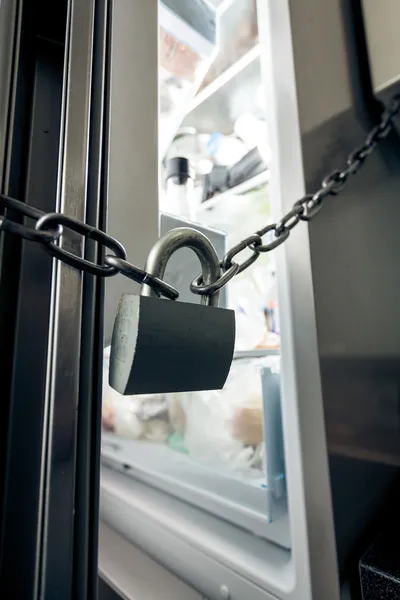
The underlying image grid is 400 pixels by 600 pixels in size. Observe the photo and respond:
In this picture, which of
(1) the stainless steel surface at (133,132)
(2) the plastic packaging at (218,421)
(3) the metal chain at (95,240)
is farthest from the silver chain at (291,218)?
(2) the plastic packaging at (218,421)

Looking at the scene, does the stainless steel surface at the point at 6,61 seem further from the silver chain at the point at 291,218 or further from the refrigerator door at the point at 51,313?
the silver chain at the point at 291,218

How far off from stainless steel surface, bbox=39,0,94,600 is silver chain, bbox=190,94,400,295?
0.30ft

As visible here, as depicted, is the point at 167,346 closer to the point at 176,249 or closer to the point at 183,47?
the point at 176,249

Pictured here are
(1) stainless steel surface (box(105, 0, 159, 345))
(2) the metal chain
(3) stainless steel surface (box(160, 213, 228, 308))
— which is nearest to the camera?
(2) the metal chain

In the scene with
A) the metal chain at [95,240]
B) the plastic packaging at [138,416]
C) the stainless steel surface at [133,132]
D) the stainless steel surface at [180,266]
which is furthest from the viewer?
the plastic packaging at [138,416]

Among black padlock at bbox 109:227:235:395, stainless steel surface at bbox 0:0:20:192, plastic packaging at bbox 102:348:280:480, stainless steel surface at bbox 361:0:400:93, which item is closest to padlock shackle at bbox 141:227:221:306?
black padlock at bbox 109:227:235:395

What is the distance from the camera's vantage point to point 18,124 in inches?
9.4

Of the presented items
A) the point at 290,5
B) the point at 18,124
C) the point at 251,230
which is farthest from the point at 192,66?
the point at 18,124

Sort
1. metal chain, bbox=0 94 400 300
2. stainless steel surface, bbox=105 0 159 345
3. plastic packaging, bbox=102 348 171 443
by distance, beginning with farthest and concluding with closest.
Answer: plastic packaging, bbox=102 348 171 443, stainless steel surface, bbox=105 0 159 345, metal chain, bbox=0 94 400 300

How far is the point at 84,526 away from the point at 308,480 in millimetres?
281

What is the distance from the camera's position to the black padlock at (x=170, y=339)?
0.64 feet

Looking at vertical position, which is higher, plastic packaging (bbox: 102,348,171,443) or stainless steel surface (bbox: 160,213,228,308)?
stainless steel surface (bbox: 160,213,228,308)

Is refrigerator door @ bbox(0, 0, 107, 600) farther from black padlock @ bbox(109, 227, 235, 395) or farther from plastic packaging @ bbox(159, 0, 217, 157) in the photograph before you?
plastic packaging @ bbox(159, 0, 217, 157)

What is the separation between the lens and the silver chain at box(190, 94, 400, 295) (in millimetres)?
245
